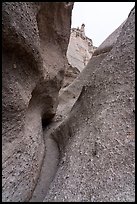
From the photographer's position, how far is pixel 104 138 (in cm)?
100

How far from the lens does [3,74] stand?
3.01 ft

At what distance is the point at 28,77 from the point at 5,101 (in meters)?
0.23

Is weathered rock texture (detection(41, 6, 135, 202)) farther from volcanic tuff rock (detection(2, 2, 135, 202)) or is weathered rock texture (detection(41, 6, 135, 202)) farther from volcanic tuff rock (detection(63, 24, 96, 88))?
volcanic tuff rock (detection(63, 24, 96, 88))

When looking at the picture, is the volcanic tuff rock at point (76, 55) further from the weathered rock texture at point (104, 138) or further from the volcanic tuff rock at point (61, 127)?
the weathered rock texture at point (104, 138)

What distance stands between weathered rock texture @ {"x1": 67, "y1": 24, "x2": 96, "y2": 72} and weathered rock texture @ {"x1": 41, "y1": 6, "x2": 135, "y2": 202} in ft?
5.79

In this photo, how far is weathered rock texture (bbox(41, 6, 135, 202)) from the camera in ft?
2.84

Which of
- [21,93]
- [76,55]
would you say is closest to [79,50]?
[76,55]

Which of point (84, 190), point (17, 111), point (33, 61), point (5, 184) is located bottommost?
point (84, 190)

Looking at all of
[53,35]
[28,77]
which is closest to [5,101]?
[28,77]

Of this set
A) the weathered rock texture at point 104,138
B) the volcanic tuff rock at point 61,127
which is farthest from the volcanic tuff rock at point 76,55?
the weathered rock texture at point 104,138

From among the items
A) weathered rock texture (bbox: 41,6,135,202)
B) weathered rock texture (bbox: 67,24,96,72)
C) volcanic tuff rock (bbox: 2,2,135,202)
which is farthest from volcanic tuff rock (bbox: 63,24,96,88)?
weathered rock texture (bbox: 41,6,135,202)

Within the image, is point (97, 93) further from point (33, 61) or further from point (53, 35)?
point (53, 35)

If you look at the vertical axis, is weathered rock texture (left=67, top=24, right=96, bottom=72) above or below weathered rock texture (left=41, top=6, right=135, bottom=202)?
above

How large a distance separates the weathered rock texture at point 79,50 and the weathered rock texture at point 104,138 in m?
1.76
